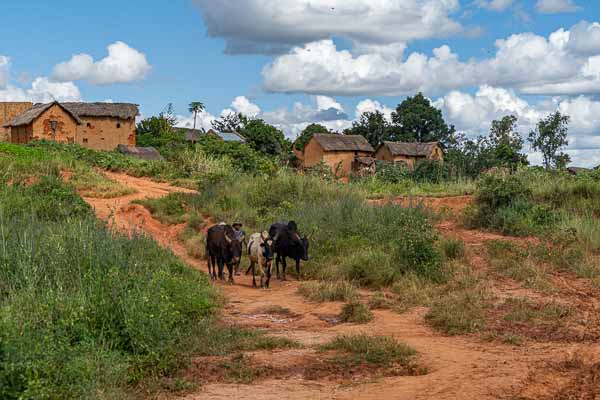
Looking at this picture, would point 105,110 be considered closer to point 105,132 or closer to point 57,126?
point 105,132

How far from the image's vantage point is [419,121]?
217ft

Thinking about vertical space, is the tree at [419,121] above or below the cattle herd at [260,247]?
above

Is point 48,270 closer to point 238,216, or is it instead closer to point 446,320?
point 446,320

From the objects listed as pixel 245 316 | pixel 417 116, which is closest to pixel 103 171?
pixel 245 316

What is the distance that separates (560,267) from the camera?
13250 mm

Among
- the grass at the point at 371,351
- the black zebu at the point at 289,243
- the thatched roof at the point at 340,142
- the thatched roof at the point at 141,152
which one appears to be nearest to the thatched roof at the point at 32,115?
the thatched roof at the point at 141,152

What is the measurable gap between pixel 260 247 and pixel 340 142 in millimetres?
39180

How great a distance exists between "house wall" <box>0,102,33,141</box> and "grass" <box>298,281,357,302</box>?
125 feet

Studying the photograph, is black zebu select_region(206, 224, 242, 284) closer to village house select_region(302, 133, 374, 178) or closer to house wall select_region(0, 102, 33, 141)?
house wall select_region(0, 102, 33, 141)

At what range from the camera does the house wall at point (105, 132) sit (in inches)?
1850

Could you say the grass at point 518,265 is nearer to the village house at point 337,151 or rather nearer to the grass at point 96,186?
the grass at point 96,186

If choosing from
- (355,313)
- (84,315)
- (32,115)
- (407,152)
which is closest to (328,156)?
(407,152)

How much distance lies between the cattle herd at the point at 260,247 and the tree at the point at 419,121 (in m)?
Answer: 52.4

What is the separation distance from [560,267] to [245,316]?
6184 millimetres
